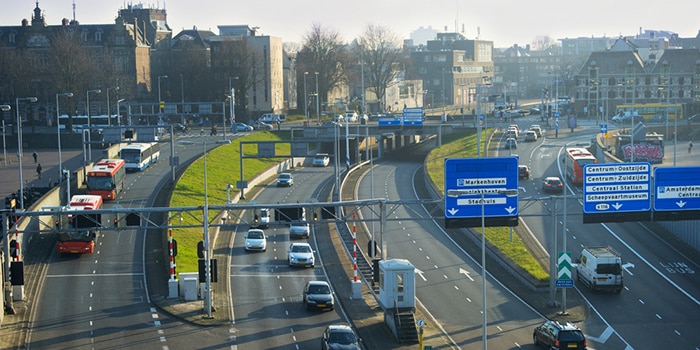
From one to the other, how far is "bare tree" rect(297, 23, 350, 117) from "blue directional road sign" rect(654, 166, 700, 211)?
331 feet

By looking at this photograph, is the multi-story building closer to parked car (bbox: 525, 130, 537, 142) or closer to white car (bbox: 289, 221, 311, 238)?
parked car (bbox: 525, 130, 537, 142)

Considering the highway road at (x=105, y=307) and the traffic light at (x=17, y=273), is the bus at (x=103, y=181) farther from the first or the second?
the traffic light at (x=17, y=273)

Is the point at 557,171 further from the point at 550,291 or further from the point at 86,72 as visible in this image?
the point at 86,72

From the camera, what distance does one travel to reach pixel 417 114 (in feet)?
340

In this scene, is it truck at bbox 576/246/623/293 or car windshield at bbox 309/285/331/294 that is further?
truck at bbox 576/246/623/293

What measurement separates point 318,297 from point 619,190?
518 inches

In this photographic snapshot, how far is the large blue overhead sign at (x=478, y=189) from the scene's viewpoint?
38.4 metres

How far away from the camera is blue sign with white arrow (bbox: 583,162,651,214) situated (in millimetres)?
39188

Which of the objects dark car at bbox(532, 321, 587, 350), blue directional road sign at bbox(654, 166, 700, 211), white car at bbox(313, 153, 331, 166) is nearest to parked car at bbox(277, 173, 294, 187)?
white car at bbox(313, 153, 331, 166)

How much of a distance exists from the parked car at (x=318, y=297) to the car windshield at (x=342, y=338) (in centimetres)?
666

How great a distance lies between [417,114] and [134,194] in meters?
42.9

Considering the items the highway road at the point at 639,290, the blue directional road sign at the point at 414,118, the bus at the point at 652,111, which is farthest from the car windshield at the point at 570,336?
the bus at the point at 652,111

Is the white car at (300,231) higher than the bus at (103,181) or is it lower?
lower

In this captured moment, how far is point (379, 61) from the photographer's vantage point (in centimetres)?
14812
